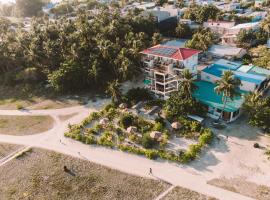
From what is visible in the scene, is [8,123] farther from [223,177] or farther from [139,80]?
[223,177]

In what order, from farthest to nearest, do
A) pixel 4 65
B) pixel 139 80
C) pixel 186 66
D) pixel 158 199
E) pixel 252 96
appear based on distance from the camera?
pixel 4 65
pixel 139 80
pixel 186 66
pixel 252 96
pixel 158 199

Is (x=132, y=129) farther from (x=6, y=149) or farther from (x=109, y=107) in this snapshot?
(x=6, y=149)

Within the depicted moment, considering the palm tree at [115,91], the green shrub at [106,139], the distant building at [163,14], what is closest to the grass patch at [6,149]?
the green shrub at [106,139]

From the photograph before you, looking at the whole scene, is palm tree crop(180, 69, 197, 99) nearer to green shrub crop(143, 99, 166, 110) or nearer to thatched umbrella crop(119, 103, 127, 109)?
green shrub crop(143, 99, 166, 110)

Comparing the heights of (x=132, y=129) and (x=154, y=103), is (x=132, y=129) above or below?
below

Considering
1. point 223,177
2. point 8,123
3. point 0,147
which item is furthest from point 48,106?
point 223,177

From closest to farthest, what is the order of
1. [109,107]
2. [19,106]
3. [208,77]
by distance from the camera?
1. [109,107]
2. [208,77]
3. [19,106]

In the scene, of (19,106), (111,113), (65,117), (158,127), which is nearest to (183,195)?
(158,127)

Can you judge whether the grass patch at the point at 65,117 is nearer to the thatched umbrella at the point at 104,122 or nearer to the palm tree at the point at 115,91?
the thatched umbrella at the point at 104,122
